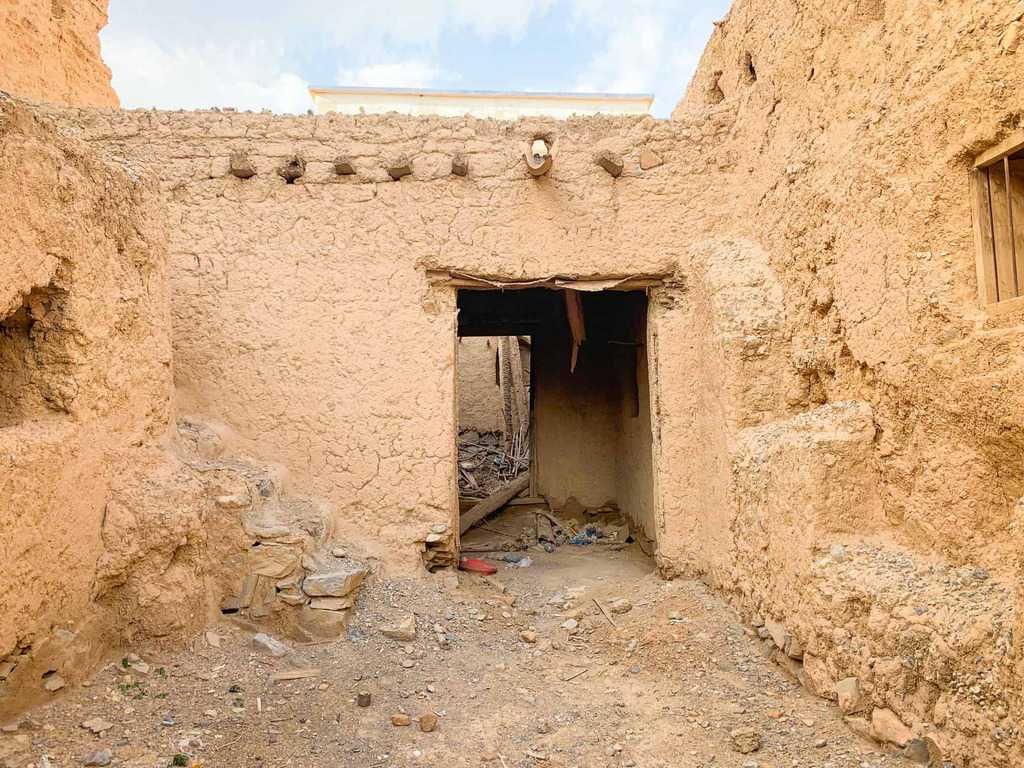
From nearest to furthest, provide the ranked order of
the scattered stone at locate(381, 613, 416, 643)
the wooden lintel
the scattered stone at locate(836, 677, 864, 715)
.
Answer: the scattered stone at locate(836, 677, 864, 715) → the scattered stone at locate(381, 613, 416, 643) → the wooden lintel

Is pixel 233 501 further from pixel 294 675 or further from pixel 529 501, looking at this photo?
pixel 529 501

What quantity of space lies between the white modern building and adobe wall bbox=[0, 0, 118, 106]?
440 centimetres

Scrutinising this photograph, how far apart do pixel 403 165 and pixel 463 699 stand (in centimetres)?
333

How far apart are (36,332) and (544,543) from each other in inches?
198

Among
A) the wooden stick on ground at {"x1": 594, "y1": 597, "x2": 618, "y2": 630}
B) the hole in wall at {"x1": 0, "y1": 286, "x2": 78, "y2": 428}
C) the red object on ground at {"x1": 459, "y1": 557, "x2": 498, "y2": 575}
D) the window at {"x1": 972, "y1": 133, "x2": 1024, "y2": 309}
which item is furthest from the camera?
the red object on ground at {"x1": 459, "y1": 557, "x2": 498, "y2": 575}

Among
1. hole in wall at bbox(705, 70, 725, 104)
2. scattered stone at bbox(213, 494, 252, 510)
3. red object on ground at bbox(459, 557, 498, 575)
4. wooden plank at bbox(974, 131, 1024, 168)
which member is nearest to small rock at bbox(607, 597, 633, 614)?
red object on ground at bbox(459, 557, 498, 575)

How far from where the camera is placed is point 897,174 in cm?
310

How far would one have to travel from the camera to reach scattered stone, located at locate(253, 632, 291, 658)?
368cm

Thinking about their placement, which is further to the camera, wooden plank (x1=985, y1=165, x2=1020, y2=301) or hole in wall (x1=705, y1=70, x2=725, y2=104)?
hole in wall (x1=705, y1=70, x2=725, y2=104)

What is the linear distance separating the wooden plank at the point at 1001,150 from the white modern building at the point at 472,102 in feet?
33.9

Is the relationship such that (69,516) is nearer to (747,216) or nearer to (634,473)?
(747,216)

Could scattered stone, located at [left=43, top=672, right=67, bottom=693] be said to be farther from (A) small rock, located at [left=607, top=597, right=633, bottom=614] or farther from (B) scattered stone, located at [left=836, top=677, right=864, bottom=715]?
(B) scattered stone, located at [left=836, top=677, right=864, bottom=715]

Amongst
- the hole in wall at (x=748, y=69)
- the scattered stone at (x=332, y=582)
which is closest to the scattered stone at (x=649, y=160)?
the hole in wall at (x=748, y=69)

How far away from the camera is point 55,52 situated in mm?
7664
